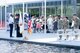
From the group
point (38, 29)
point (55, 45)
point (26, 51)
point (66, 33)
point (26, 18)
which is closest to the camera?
point (26, 51)

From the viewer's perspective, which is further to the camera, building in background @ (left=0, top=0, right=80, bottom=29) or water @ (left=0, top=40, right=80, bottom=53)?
building in background @ (left=0, top=0, right=80, bottom=29)

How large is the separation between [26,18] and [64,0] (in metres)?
5.21

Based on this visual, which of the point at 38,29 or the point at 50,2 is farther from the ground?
the point at 50,2

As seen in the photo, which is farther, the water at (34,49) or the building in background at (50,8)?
the building in background at (50,8)

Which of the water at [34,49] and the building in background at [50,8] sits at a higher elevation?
the building in background at [50,8]

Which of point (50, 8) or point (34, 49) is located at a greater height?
point (50, 8)

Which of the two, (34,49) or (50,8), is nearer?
(34,49)

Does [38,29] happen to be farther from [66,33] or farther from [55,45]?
[55,45]

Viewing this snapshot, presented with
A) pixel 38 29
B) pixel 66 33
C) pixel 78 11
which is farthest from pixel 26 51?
pixel 78 11

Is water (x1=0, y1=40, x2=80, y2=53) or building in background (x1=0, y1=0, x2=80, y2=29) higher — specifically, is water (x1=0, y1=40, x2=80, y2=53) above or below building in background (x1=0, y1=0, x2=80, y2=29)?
below

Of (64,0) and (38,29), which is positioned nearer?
(38,29)

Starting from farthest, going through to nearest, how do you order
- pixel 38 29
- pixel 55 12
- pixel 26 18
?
1. pixel 55 12
2. pixel 26 18
3. pixel 38 29

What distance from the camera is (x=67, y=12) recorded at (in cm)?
Result: 3962

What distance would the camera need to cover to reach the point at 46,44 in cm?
2142
